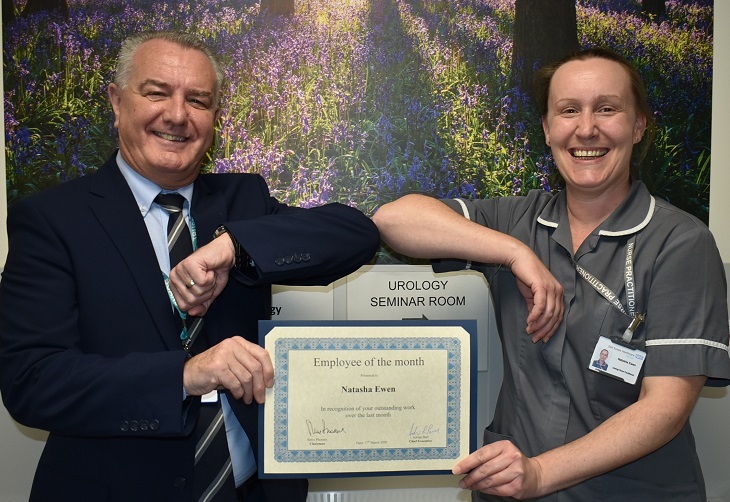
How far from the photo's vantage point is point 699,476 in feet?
5.96

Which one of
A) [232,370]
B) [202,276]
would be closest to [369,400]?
[232,370]

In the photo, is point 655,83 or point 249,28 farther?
point 655,83

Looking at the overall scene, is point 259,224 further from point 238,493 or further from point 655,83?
point 655,83

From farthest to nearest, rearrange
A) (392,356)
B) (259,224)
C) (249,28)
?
(249,28), (259,224), (392,356)

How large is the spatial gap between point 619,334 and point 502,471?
1.59 feet

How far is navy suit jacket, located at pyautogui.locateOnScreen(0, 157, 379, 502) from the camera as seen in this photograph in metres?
1.49

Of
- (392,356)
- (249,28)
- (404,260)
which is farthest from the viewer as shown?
(404,260)

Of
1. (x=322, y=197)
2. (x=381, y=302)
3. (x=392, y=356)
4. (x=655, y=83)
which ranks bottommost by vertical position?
(x=381, y=302)

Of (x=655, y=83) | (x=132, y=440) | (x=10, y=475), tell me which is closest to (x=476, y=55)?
(x=655, y=83)

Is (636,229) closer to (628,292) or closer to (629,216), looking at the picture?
(629,216)

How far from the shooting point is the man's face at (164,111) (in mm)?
1722

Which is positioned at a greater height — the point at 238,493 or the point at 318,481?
the point at 238,493

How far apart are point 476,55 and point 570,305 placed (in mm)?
1157
